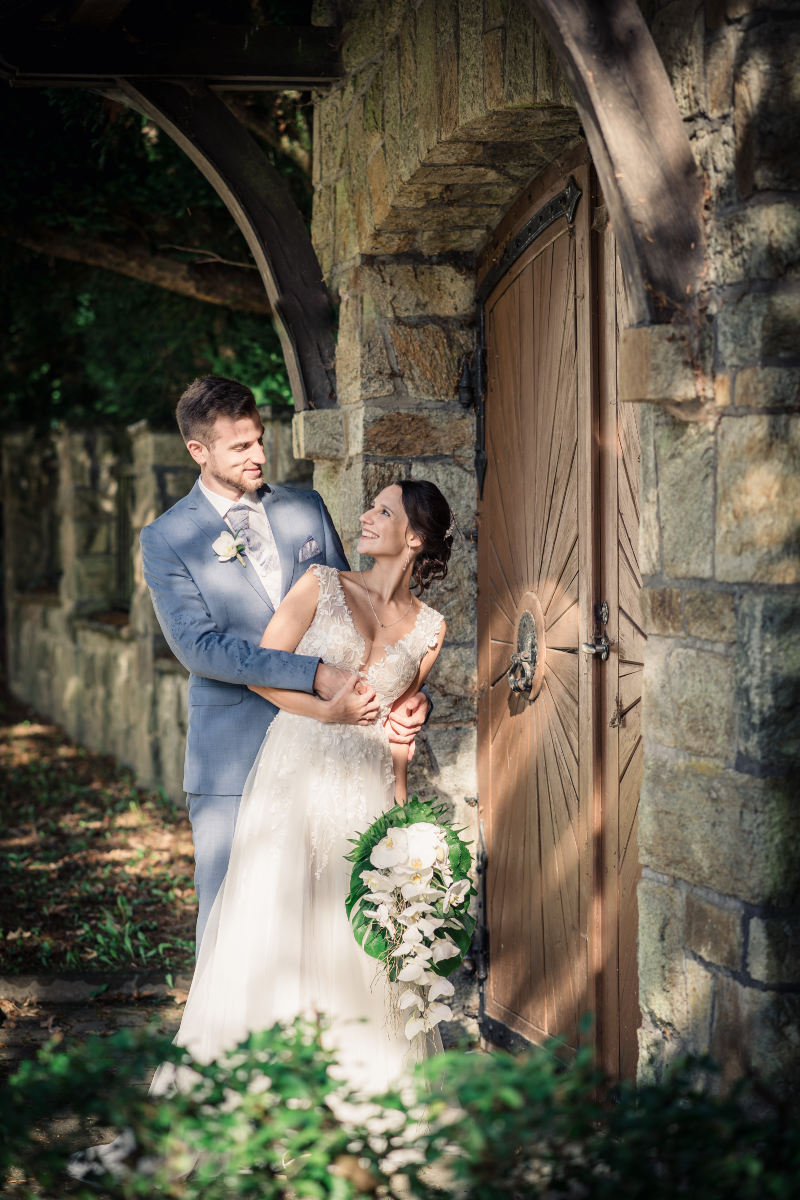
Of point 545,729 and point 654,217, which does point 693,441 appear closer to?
point 654,217

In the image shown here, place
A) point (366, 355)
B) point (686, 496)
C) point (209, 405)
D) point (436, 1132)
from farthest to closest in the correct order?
point (366, 355) < point (209, 405) < point (686, 496) < point (436, 1132)

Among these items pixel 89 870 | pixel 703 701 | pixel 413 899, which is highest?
pixel 703 701

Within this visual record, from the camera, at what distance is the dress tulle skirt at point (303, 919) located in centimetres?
325

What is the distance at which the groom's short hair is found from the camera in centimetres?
354

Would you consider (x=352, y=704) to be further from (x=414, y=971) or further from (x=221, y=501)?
(x=221, y=501)

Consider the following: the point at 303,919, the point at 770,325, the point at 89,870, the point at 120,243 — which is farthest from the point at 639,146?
the point at 89,870

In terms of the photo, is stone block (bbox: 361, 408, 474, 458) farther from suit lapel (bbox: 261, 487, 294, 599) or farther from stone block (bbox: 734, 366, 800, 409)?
stone block (bbox: 734, 366, 800, 409)

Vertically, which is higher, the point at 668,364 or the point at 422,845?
the point at 668,364

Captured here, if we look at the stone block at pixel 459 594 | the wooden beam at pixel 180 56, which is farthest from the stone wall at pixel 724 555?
the stone block at pixel 459 594

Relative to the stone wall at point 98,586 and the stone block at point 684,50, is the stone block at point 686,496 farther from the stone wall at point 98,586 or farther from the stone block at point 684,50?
the stone wall at point 98,586

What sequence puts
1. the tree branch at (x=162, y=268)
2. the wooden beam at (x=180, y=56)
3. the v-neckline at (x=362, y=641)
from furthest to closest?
the tree branch at (x=162, y=268), the wooden beam at (x=180, y=56), the v-neckline at (x=362, y=641)

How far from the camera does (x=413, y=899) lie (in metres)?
3.04

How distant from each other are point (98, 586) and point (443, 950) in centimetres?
812

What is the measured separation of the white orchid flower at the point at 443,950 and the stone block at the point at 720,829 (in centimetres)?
66
